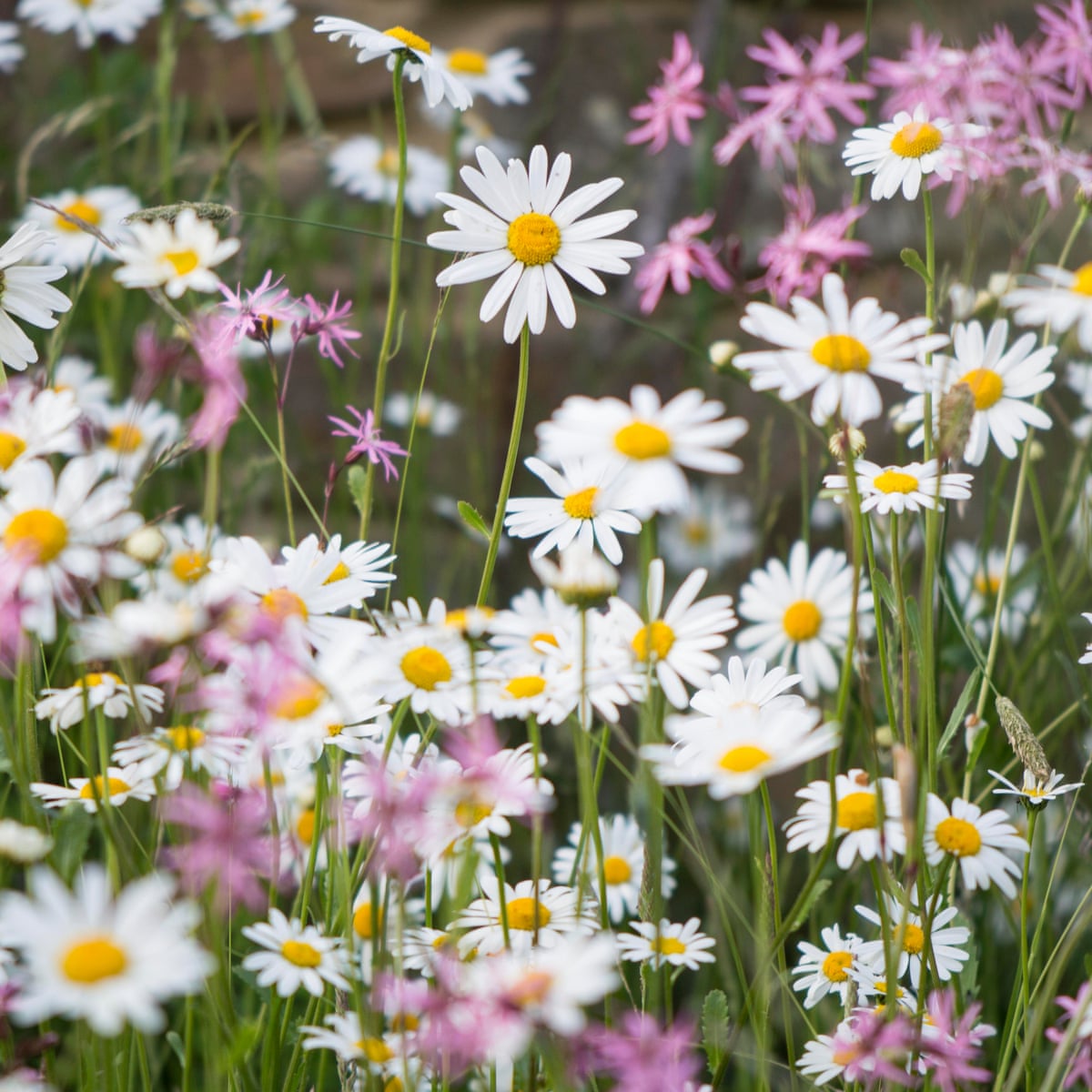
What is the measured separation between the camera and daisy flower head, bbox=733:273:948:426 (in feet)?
1.33

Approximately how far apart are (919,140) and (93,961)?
0.51 meters

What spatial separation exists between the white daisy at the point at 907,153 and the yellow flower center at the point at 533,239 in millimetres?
156

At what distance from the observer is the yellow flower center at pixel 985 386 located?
Answer: 1.87 ft

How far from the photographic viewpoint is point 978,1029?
460 mm

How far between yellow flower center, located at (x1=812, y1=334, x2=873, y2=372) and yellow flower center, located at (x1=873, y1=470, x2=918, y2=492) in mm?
124

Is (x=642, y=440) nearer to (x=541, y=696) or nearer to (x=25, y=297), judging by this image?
(x=541, y=696)

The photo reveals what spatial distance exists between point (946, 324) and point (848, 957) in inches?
19.8

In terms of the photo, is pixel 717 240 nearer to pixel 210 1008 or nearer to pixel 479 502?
pixel 479 502

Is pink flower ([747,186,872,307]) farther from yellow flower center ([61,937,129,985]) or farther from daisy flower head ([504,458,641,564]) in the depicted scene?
yellow flower center ([61,937,129,985])

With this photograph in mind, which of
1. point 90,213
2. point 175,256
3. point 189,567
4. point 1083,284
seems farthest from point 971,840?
point 90,213

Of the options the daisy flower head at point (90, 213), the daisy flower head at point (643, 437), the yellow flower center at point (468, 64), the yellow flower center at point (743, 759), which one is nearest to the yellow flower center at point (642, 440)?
the daisy flower head at point (643, 437)

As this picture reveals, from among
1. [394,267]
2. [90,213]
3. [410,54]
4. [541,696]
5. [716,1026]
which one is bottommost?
[716,1026]

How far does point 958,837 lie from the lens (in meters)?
0.52

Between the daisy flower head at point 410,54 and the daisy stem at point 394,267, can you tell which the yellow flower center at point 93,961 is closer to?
the daisy stem at point 394,267
